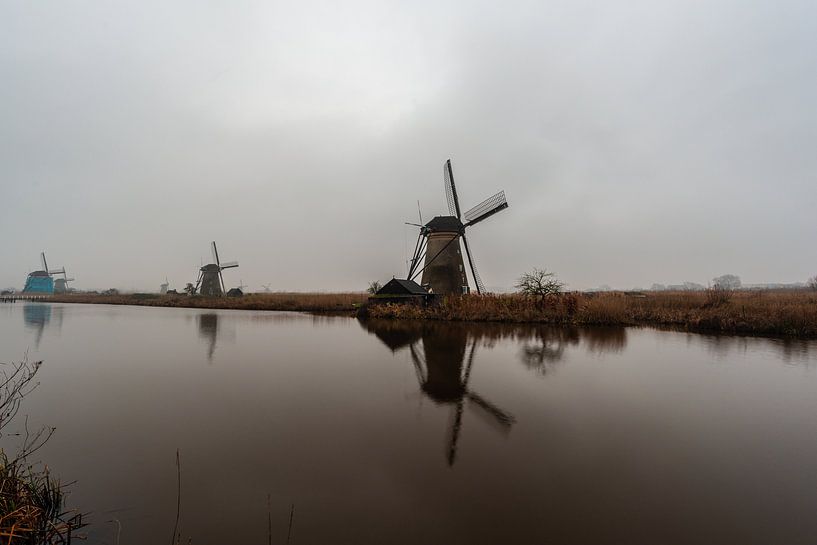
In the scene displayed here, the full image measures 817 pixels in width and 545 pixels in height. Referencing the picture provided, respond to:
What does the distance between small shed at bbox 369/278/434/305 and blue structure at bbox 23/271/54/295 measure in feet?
313

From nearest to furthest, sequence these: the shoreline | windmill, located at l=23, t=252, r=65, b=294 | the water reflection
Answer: the water reflection < the shoreline < windmill, located at l=23, t=252, r=65, b=294

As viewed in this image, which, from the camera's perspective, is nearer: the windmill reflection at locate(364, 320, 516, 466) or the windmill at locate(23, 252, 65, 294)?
the windmill reflection at locate(364, 320, 516, 466)

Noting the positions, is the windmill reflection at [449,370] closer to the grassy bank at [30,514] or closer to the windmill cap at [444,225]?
the grassy bank at [30,514]

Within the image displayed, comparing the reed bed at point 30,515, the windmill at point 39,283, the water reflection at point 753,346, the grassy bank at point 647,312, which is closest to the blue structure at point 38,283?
the windmill at point 39,283

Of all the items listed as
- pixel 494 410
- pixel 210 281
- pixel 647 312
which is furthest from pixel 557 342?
pixel 210 281

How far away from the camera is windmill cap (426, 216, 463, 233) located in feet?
88.5

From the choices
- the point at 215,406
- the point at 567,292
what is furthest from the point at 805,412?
the point at 567,292

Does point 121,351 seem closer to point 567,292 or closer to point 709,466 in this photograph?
point 709,466

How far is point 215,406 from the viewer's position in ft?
18.6

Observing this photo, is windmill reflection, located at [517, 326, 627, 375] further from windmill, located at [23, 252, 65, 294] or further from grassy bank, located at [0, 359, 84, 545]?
windmill, located at [23, 252, 65, 294]

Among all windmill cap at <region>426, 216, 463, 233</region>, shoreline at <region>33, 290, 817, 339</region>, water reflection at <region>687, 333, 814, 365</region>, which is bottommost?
water reflection at <region>687, 333, 814, 365</region>

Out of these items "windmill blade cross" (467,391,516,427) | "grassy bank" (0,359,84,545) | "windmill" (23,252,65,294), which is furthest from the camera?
"windmill" (23,252,65,294)

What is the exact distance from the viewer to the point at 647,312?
1831 centimetres

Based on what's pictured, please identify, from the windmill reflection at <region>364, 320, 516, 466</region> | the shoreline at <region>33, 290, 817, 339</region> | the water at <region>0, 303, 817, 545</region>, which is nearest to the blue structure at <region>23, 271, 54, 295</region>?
the shoreline at <region>33, 290, 817, 339</region>
